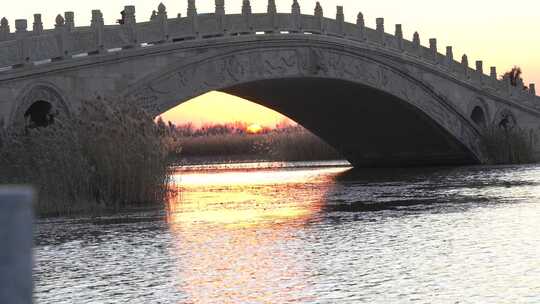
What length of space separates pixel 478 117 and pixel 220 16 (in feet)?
65.2

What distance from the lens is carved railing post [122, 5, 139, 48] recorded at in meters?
25.2

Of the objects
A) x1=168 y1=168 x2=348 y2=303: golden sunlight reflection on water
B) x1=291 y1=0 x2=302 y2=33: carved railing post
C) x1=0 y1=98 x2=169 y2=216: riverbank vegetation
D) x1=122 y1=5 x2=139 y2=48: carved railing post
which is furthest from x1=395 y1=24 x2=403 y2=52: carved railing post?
x1=0 y1=98 x2=169 y2=216: riverbank vegetation

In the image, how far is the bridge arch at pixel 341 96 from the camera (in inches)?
1102

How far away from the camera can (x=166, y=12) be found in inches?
1048

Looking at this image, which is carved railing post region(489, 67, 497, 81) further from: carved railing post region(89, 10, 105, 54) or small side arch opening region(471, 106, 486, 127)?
carved railing post region(89, 10, 105, 54)

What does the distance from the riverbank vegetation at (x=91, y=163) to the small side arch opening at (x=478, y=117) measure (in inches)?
1131

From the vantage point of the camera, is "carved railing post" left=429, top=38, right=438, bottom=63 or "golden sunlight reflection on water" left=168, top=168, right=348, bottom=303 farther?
"carved railing post" left=429, top=38, right=438, bottom=63

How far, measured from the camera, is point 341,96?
121 ft

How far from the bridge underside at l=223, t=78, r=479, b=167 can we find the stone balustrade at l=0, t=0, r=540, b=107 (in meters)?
1.99

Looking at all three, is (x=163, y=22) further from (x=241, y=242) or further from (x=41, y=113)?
(x=241, y=242)

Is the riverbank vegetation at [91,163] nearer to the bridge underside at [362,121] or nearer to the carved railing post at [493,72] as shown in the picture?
the bridge underside at [362,121]

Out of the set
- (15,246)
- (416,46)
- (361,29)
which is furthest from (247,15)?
(15,246)

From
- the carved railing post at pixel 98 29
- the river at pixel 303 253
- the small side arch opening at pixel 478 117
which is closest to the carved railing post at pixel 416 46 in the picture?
the small side arch opening at pixel 478 117

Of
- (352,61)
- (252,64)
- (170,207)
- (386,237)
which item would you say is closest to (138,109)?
(170,207)
